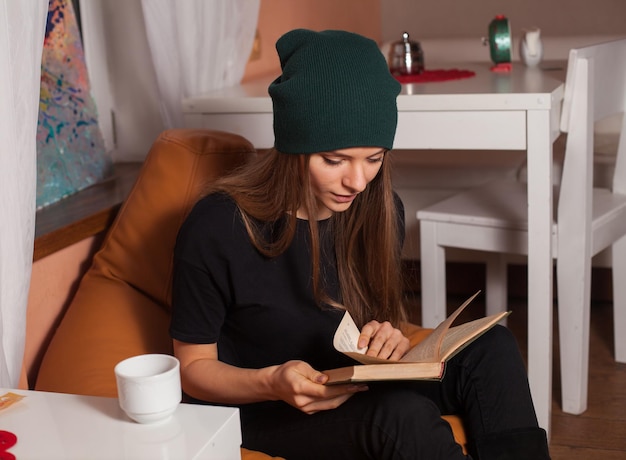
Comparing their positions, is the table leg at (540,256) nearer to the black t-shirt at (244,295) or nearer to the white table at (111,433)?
the black t-shirt at (244,295)

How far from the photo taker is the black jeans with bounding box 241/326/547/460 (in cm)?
126

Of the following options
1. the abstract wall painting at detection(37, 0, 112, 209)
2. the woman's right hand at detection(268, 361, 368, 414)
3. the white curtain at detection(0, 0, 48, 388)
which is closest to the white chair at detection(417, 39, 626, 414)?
the abstract wall painting at detection(37, 0, 112, 209)

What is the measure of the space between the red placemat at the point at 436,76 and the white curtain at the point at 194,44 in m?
0.44

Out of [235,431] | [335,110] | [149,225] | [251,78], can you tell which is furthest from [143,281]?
[251,78]

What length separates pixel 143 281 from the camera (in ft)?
5.49

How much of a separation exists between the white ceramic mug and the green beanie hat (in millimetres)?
454

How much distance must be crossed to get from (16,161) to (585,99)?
1323 mm

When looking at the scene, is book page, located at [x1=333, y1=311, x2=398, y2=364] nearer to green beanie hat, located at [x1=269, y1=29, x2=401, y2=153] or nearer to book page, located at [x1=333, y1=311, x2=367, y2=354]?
book page, located at [x1=333, y1=311, x2=367, y2=354]

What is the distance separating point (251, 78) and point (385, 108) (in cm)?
140

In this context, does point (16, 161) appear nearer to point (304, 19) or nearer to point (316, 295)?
point (316, 295)

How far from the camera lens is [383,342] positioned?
1.37 meters

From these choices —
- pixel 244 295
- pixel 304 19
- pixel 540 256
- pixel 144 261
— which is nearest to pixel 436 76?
pixel 540 256

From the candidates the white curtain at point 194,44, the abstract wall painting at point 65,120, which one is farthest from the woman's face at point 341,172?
the white curtain at point 194,44

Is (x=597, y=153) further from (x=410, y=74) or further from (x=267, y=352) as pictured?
(x=267, y=352)
